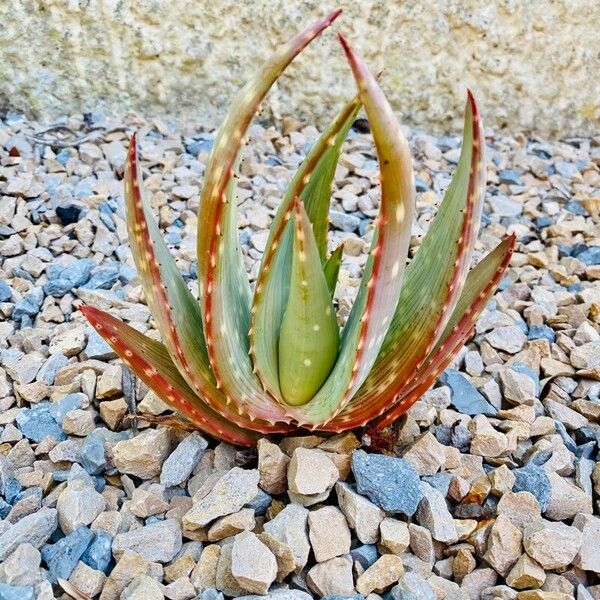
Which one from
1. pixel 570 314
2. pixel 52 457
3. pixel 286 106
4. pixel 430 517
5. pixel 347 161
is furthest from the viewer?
pixel 286 106

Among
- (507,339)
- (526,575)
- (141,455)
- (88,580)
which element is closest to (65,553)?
(88,580)

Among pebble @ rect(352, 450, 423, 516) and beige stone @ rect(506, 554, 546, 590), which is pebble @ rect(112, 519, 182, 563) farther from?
beige stone @ rect(506, 554, 546, 590)

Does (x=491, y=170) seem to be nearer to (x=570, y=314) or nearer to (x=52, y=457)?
(x=570, y=314)

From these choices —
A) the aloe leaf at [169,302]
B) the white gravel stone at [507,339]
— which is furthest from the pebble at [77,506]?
the white gravel stone at [507,339]

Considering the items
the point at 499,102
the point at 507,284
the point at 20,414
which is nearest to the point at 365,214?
the point at 507,284

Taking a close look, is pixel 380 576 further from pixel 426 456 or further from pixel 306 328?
pixel 306 328
